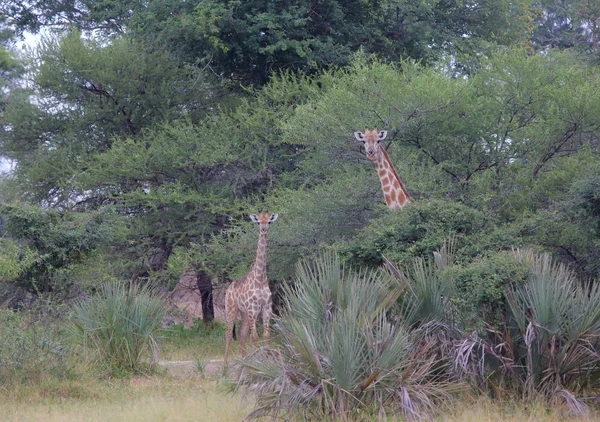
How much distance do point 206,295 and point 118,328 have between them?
31.8 ft

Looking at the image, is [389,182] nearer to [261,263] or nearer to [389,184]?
[389,184]

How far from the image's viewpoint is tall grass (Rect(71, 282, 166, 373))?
1329 cm

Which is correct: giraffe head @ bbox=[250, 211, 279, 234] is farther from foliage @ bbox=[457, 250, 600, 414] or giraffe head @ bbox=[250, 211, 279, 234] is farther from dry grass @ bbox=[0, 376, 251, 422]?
foliage @ bbox=[457, 250, 600, 414]

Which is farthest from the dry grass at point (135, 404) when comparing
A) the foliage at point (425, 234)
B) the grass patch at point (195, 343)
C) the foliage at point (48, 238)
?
the foliage at point (48, 238)

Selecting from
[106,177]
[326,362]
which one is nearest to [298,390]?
[326,362]

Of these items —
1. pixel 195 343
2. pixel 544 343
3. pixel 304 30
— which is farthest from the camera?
pixel 304 30

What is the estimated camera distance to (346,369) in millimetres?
8492

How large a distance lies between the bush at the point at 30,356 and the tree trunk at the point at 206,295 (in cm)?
862

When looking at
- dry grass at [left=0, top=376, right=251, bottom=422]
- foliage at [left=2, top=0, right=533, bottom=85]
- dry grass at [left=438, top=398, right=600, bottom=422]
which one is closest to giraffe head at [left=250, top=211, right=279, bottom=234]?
dry grass at [left=0, top=376, right=251, bottom=422]

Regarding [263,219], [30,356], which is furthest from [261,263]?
[30,356]

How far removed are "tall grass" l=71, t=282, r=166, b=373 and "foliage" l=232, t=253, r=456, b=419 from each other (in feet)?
14.9

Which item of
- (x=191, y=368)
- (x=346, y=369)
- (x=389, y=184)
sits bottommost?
(x=191, y=368)

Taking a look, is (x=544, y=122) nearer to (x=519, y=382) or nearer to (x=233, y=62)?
(x=519, y=382)

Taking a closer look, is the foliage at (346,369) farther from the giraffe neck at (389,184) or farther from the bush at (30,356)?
the giraffe neck at (389,184)
